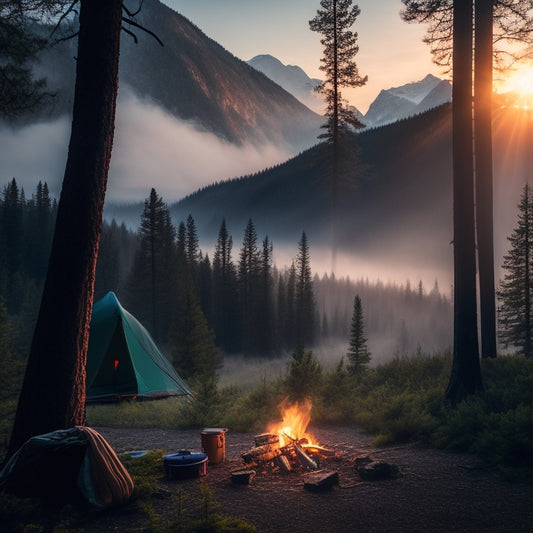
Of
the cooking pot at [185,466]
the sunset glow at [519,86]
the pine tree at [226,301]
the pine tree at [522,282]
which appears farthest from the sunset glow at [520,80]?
Result: the pine tree at [226,301]

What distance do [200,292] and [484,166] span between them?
39838 millimetres

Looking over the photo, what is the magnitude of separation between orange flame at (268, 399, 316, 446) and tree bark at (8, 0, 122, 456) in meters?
3.67

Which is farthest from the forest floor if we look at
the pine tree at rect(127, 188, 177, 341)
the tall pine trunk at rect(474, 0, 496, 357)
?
the pine tree at rect(127, 188, 177, 341)

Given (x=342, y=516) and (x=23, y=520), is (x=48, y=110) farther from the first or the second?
(x=342, y=516)

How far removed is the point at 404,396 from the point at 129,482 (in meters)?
6.78

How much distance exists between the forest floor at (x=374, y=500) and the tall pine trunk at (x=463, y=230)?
8.57ft

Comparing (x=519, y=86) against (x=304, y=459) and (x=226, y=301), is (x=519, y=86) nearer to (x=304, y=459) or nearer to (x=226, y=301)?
(x=304, y=459)

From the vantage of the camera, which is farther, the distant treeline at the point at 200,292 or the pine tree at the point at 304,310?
the pine tree at the point at 304,310

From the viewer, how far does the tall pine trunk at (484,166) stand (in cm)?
1399

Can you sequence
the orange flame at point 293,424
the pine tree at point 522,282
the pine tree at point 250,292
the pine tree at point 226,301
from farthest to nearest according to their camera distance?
the pine tree at point 226,301 → the pine tree at point 250,292 → the pine tree at point 522,282 → the orange flame at point 293,424

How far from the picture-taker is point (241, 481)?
7207mm

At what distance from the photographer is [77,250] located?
6773 mm

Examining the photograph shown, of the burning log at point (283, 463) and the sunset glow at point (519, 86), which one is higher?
the sunset glow at point (519, 86)

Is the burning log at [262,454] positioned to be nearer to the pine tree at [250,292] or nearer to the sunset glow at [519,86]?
the sunset glow at [519,86]
